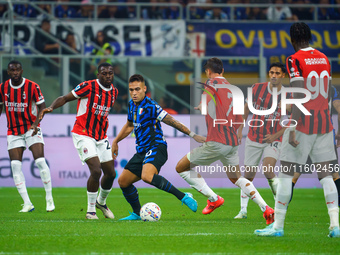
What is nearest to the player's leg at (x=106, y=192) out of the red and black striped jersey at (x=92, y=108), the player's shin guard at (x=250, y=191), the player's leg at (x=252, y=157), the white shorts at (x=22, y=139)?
the red and black striped jersey at (x=92, y=108)

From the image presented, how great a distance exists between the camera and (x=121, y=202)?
39.2 ft

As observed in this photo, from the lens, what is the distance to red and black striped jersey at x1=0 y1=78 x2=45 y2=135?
33.6 ft

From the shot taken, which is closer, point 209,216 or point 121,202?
point 209,216

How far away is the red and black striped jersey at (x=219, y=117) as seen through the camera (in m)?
8.41

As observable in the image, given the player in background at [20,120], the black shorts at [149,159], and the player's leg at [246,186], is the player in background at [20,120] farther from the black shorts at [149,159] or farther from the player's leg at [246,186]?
the player's leg at [246,186]

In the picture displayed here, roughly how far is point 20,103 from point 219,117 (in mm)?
3581

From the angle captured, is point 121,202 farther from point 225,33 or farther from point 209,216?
point 225,33

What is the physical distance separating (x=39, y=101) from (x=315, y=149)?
532 cm

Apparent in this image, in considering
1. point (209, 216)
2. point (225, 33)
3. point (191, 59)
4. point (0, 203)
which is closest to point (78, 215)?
point (209, 216)

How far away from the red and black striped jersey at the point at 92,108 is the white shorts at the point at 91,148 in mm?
73

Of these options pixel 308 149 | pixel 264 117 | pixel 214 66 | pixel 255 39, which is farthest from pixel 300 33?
pixel 255 39

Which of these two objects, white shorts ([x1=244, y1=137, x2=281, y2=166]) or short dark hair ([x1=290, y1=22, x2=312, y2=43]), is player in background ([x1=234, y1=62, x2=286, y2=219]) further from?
short dark hair ([x1=290, y1=22, x2=312, y2=43])

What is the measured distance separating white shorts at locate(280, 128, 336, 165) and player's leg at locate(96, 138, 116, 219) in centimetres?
335

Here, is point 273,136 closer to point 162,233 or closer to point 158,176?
point 158,176
